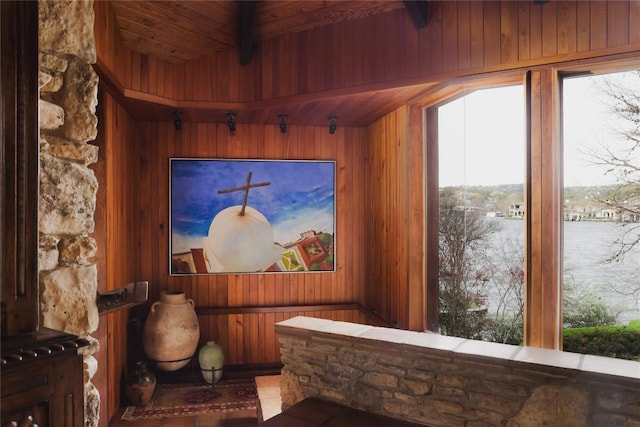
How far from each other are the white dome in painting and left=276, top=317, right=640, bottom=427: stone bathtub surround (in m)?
1.91

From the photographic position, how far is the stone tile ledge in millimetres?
1801

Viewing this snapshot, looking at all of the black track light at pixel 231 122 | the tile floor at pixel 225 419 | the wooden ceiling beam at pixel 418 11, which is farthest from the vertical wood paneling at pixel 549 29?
the tile floor at pixel 225 419

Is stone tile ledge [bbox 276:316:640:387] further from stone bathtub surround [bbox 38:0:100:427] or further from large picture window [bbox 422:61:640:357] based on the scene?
stone bathtub surround [bbox 38:0:100:427]

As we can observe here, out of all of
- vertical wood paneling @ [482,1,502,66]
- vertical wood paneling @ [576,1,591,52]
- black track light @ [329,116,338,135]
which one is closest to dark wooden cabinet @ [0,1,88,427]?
vertical wood paneling @ [482,1,502,66]

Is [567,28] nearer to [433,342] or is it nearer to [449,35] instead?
[449,35]

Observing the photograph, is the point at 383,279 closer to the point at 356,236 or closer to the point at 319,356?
the point at 356,236

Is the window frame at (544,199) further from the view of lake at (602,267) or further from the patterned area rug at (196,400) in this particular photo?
the patterned area rug at (196,400)

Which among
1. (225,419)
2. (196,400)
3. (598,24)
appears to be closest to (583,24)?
(598,24)

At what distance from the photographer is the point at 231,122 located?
4227 mm

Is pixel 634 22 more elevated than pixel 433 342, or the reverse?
pixel 634 22

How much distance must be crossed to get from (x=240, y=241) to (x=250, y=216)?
0.90 ft

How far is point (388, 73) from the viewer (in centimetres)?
328

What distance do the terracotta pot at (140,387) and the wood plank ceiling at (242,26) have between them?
91.6 inches

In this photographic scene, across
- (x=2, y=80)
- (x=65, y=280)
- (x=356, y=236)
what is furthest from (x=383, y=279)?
(x=2, y=80)
